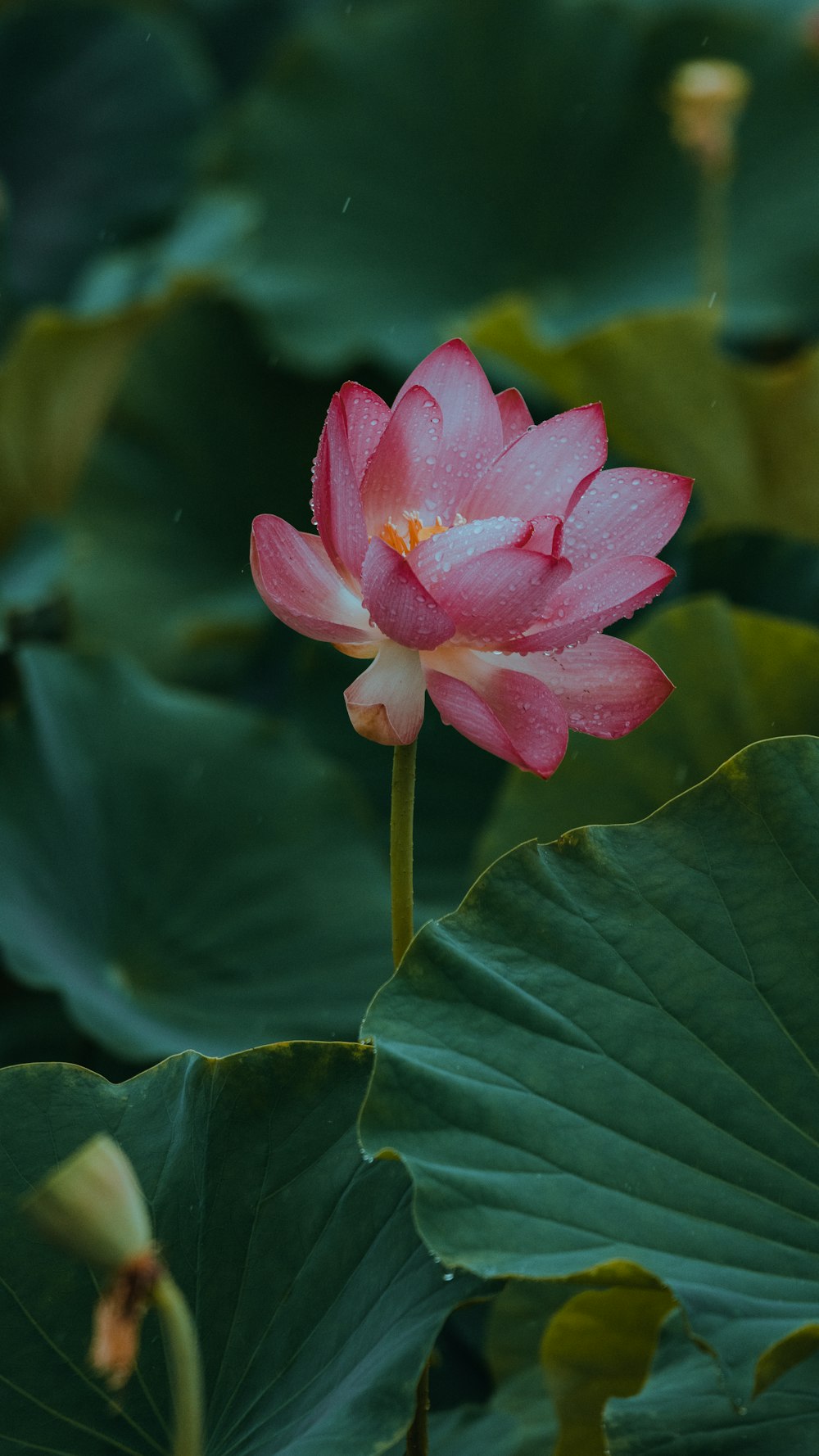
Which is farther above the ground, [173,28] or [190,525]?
[173,28]

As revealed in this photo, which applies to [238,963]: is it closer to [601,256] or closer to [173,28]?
[601,256]

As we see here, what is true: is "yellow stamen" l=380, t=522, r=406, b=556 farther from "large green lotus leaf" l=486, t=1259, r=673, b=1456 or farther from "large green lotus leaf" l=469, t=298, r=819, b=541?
"large green lotus leaf" l=469, t=298, r=819, b=541

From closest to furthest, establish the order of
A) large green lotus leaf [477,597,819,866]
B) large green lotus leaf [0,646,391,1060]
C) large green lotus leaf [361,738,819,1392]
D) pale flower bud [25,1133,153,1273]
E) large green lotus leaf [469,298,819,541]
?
pale flower bud [25,1133,153,1273], large green lotus leaf [361,738,819,1392], large green lotus leaf [477,597,819,866], large green lotus leaf [0,646,391,1060], large green lotus leaf [469,298,819,541]

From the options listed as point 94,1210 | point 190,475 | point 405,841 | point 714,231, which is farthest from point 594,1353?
point 714,231

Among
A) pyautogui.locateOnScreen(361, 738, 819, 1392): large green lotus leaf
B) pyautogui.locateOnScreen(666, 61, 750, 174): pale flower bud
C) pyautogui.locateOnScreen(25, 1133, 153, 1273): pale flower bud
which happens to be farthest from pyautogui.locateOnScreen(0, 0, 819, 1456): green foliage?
pyautogui.locateOnScreen(666, 61, 750, 174): pale flower bud

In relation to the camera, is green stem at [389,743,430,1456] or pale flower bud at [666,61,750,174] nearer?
green stem at [389,743,430,1456]

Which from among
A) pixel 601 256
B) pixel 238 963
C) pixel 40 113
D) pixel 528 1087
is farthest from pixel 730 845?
pixel 40 113
